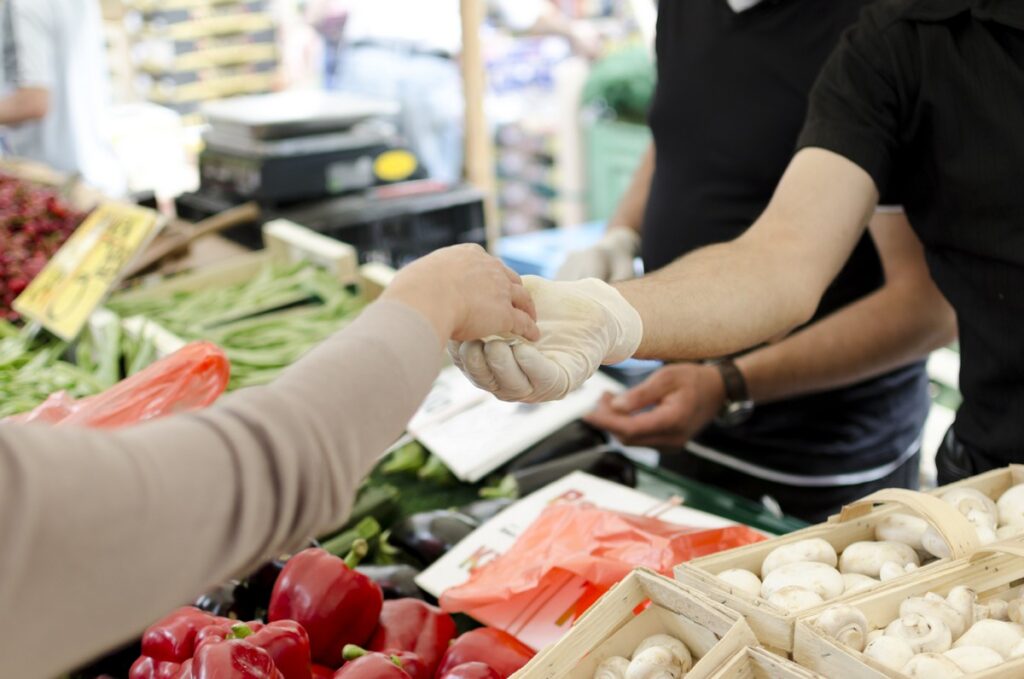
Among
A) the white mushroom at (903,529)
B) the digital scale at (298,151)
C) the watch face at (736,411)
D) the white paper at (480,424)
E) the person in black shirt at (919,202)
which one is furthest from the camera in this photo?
the digital scale at (298,151)

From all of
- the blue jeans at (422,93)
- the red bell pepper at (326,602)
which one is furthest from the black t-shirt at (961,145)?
the blue jeans at (422,93)

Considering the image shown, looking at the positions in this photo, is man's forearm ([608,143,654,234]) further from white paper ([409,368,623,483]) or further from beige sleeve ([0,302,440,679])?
beige sleeve ([0,302,440,679])

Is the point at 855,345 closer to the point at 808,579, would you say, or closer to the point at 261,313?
the point at 808,579

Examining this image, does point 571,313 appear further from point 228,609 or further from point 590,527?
point 228,609

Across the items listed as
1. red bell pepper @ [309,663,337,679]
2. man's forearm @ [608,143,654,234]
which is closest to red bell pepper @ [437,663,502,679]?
red bell pepper @ [309,663,337,679]

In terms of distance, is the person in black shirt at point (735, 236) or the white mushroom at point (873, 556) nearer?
the white mushroom at point (873, 556)

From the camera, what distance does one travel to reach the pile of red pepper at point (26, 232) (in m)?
2.85

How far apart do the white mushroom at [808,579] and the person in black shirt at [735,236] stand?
3.41 ft

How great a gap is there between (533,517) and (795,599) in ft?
2.34

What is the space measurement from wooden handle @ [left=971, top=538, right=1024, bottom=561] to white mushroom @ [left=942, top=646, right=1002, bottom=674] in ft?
0.41

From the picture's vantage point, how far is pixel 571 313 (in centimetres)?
130

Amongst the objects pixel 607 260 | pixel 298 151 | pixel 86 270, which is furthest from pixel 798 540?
pixel 298 151

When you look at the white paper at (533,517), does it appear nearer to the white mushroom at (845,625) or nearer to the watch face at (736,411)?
the watch face at (736,411)

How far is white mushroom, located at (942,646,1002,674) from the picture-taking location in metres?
1.02
